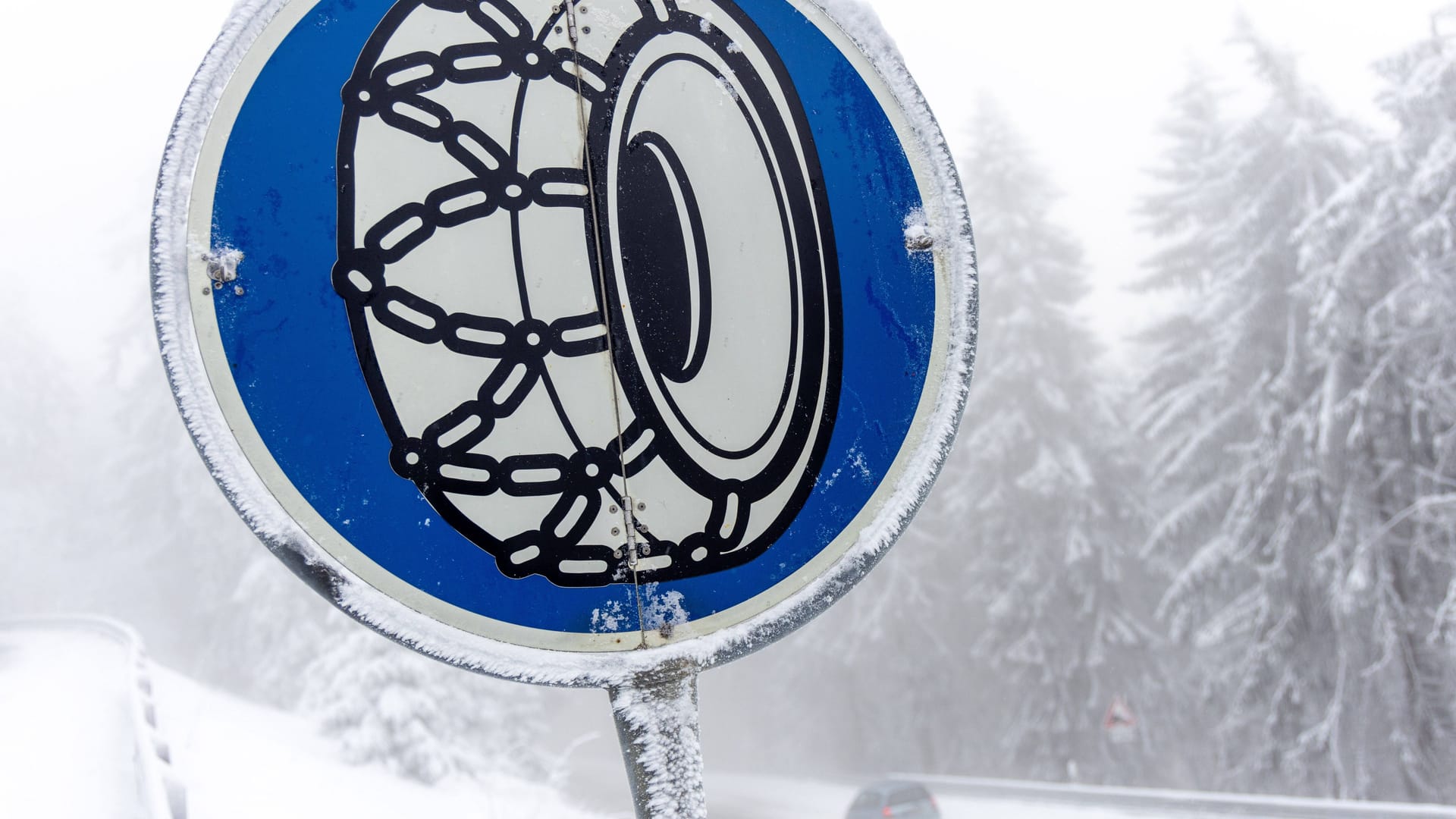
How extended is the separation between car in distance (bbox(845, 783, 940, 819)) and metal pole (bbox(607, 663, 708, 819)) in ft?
43.8

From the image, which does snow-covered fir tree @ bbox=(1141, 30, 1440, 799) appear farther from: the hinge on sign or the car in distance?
the hinge on sign

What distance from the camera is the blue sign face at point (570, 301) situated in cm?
110

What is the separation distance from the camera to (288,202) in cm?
111

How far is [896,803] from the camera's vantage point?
44.1 ft

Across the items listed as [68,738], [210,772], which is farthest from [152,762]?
[68,738]

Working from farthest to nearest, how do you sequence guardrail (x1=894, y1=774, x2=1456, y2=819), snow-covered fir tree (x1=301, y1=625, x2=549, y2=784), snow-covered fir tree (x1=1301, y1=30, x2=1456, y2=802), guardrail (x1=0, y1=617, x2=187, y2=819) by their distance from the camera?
snow-covered fir tree (x1=301, y1=625, x2=549, y2=784) → snow-covered fir tree (x1=1301, y1=30, x2=1456, y2=802) → guardrail (x1=894, y1=774, x2=1456, y2=819) → guardrail (x1=0, y1=617, x2=187, y2=819)

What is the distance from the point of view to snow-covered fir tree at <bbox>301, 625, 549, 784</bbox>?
568 inches

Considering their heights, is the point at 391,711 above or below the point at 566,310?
below

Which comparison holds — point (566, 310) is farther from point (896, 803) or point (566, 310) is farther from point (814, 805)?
point (814, 805)

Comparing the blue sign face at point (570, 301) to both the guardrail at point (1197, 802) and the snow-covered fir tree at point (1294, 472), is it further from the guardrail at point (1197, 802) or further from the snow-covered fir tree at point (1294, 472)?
the snow-covered fir tree at point (1294, 472)

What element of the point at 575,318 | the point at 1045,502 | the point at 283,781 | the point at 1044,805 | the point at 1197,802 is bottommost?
the point at 1044,805

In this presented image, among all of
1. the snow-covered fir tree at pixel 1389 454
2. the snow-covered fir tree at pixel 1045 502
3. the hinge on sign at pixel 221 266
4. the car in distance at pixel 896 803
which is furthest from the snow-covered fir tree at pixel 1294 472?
the hinge on sign at pixel 221 266

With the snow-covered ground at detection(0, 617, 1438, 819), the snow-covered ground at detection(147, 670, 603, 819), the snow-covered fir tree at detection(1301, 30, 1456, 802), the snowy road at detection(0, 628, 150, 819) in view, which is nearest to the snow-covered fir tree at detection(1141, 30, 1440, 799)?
the snow-covered fir tree at detection(1301, 30, 1456, 802)

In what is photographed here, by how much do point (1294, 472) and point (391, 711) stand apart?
12855 millimetres
